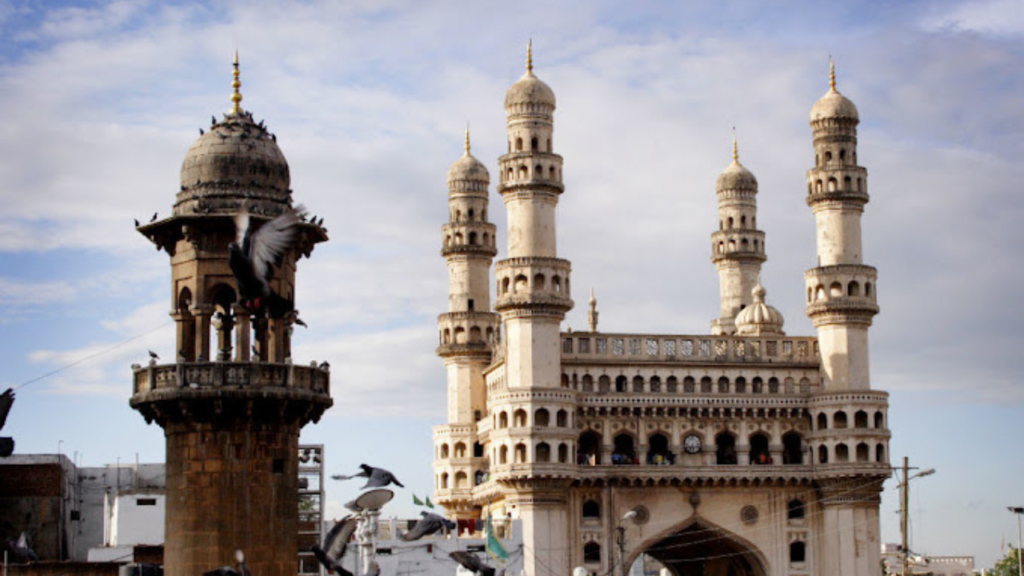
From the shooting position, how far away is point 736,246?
85.3 m

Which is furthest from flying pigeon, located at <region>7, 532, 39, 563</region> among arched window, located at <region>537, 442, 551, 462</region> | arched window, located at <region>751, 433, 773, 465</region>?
arched window, located at <region>751, 433, 773, 465</region>

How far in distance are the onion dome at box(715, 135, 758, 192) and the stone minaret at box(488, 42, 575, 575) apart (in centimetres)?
1740

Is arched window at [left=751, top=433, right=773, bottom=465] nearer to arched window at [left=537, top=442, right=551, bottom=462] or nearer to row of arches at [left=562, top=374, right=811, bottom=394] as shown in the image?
row of arches at [left=562, top=374, right=811, bottom=394]

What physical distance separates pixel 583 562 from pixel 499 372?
8923mm

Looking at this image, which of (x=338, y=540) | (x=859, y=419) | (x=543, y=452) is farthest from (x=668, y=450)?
(x=338, y=540)

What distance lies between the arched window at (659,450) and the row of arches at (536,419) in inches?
200

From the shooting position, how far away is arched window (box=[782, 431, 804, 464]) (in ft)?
244

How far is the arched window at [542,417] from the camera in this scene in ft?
226

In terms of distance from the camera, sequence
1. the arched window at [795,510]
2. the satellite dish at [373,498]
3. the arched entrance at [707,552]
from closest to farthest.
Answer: the satellite dish at [373,498] → the arched entrance at [707,552] → the arched window at [795,510]

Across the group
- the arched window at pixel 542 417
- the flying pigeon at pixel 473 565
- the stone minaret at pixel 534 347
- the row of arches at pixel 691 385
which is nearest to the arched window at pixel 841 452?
the row of arches at pixel 691 385

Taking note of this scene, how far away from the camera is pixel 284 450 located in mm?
33062

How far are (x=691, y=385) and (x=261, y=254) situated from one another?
44.4 metres

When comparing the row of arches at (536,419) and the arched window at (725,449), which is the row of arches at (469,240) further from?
the arched window at (725,449)

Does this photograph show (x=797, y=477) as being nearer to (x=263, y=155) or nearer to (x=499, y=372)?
(x=499, y=372)
